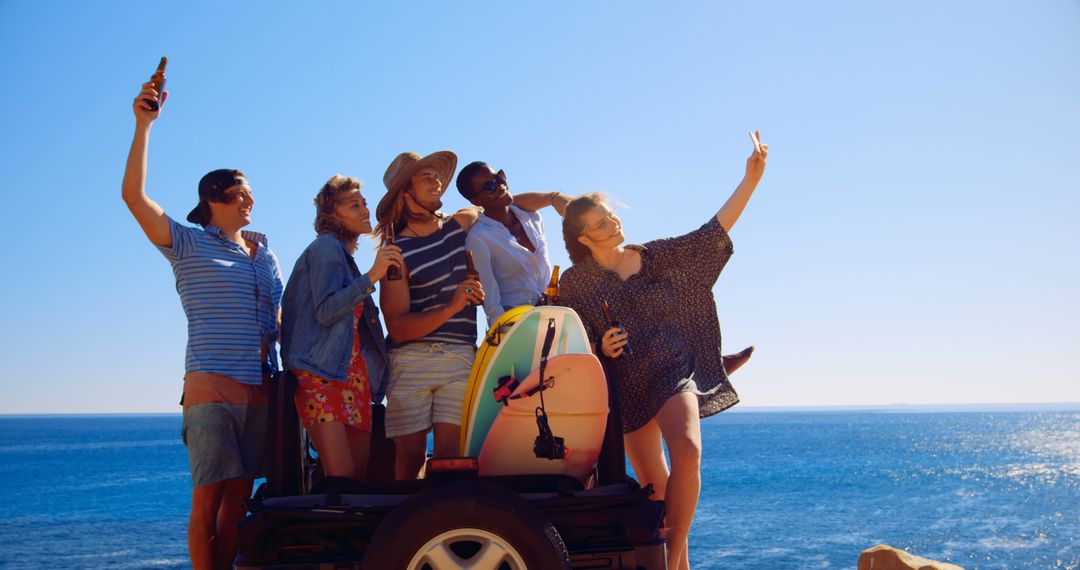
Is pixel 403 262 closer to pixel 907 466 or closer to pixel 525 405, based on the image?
pixel 525 405

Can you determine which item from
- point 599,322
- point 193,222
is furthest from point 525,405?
point 193,222

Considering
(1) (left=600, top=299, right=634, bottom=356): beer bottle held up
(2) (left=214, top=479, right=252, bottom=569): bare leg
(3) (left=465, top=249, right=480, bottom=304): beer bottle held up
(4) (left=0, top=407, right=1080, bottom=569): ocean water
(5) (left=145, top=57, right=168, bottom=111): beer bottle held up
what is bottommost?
(4) (left=0, top=407, right=1080, bottom=569): ocean water

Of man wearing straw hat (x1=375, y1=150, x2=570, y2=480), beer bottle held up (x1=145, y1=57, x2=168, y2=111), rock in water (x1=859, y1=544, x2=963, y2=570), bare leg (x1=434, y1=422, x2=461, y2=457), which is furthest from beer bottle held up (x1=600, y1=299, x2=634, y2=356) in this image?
rock in water (x1=859, y1=544, x2=963, y2=570)

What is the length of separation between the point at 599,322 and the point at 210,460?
2.22m

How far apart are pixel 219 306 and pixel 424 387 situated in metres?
1.22

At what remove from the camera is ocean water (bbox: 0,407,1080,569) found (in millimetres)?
49172

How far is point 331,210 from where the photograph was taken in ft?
16.5

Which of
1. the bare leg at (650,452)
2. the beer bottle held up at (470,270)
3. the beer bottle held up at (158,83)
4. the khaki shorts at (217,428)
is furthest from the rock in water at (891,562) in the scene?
the beer bottle held up at (158,83)

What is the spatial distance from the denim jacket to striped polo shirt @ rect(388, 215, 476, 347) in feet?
0.64

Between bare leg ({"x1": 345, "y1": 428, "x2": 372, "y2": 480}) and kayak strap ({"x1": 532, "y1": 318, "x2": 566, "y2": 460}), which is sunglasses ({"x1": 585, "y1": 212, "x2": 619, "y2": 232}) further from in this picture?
bare leg ({"x1": 345, "y1": 428, "x2": 372, "y2": 480})

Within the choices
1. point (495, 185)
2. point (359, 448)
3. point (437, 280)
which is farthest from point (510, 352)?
point (495, 185)

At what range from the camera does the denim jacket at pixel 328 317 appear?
453 centimetres

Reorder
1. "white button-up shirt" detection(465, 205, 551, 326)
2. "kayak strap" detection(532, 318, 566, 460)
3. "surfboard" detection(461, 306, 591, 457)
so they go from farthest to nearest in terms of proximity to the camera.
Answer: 1. "white button-up shirt" detection(465, 205, 551, 326)
2. "surfboard" detection(461, 306, 591, 457)
3. "kayak strap" detection(532, 318, 566, 460)

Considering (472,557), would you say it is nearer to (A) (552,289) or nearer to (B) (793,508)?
(A) (552,289)
